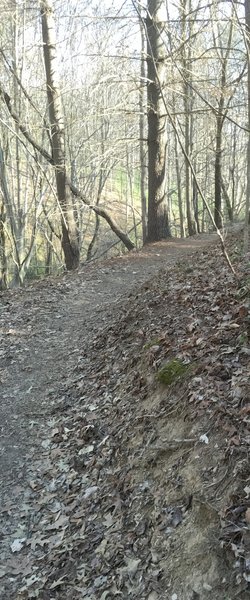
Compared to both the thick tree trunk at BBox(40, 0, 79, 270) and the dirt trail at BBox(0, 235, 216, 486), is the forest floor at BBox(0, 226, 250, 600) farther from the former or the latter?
the thick tree trunk at BBox(40, 0, 79, 270)

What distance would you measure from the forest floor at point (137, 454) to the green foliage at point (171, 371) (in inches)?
0.7

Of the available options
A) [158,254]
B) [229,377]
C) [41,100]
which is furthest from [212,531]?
[41,100]

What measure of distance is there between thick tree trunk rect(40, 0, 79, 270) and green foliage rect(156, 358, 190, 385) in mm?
8108

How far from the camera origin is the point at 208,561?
2.86 metres

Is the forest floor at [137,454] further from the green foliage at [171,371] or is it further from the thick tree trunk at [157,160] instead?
the thick tree trunk at [157,160]

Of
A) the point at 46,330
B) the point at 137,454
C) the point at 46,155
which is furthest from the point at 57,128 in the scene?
the point at 137,454

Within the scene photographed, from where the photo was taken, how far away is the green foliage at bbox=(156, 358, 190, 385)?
4633 millimetres

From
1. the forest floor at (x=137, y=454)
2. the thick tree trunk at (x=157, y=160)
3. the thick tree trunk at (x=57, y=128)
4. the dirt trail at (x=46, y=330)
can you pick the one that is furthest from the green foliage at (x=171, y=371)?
the thick tree trunk at (x=157, y=160)

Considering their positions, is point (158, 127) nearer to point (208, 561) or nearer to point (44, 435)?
point (44, 435)

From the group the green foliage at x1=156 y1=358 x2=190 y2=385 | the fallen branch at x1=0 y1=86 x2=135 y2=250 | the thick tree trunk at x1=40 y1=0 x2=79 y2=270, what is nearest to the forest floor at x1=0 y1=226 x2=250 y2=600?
the green foliage at x1=156 y1=358 x2=190 y2=385

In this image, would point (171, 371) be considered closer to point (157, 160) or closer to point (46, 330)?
point (46, 330)

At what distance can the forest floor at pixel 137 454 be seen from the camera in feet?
10.1

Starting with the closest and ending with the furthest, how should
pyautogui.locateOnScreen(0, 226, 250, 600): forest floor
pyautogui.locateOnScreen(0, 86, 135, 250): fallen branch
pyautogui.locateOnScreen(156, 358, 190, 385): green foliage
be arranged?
pyautogui.locateOnScreen(0, 226, 250, 600): forest floor
pyautogui.locateOnScreen(156, 358, 190, 385): green foliage
pyautogui.locateOnScreen(0, 86, 135, 250): fallen branch

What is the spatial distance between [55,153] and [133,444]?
985 cm
